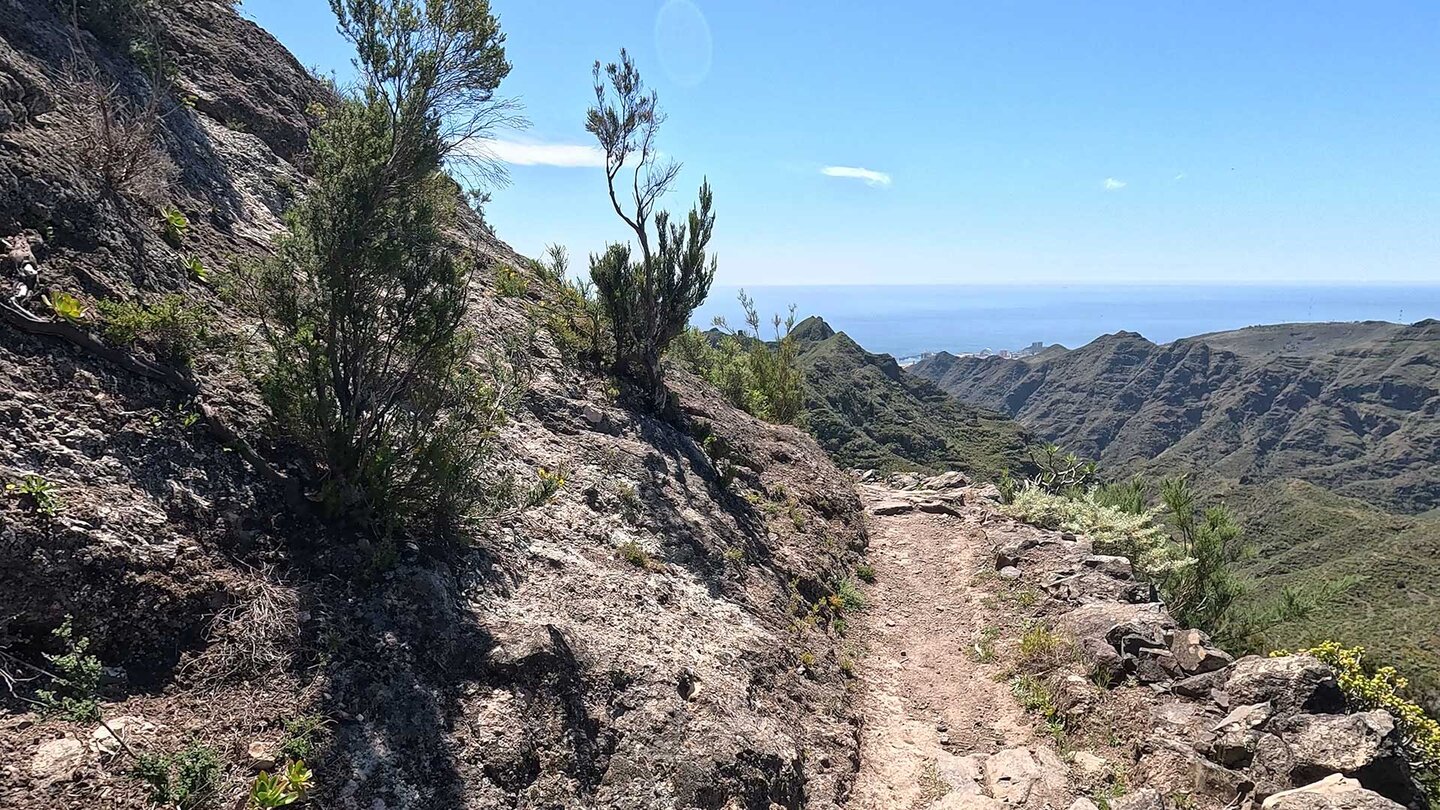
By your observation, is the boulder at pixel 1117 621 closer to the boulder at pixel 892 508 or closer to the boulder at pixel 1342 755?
the boulder at pixel 1342 755

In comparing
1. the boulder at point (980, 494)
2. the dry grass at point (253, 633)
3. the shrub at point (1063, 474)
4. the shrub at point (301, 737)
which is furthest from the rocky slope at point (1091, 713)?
the shrub at point (1063, 474)

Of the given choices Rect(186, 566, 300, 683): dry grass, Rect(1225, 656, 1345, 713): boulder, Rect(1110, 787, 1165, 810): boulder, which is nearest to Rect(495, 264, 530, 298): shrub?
Rect(186, 566, 300, 683): dry grass

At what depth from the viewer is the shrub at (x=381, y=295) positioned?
5277 mm

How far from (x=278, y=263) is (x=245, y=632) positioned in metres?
2.93

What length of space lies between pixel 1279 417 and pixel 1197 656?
20235cm

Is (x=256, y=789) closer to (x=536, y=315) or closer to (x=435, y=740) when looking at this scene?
(x=435, y=740)

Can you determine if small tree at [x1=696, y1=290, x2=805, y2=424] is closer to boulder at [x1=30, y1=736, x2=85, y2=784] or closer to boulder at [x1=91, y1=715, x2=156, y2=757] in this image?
boulder at [x1=91, y1=715, x2=156, y2=757]

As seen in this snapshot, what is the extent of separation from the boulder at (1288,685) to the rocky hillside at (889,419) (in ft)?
141

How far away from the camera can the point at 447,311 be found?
584cm

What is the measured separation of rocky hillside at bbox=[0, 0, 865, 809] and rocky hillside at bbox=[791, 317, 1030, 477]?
143 ft

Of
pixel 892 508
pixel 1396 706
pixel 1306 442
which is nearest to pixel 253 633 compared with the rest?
pixel 1396 706

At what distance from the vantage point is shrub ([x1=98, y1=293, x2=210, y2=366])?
16.3 ft

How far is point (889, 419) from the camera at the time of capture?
78938 mm

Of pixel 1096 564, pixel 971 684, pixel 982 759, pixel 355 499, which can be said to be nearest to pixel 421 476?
pixel 355 499
